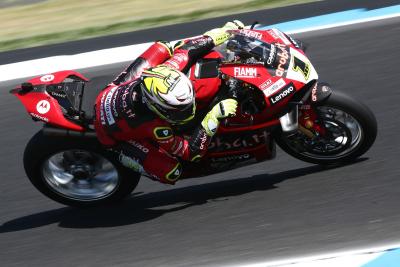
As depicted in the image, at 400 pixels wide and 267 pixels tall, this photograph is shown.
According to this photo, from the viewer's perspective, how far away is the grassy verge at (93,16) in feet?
34.7

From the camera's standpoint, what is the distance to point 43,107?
576 centimetres

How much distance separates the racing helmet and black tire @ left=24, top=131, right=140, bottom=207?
0.74 meters

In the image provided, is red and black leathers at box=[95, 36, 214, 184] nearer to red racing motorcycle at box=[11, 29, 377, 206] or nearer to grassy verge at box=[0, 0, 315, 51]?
Answer: red racing motorcycle at box=[11, 29, 377, 206]

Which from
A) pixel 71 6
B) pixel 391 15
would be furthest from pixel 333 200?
pixel 71 6

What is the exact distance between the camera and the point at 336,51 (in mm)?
8625

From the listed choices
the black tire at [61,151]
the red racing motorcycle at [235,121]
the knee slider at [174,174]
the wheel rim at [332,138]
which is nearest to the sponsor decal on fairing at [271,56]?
the red racing motorcycle at [235,121]

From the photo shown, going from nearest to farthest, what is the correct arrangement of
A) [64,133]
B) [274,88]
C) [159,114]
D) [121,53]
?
[159,114] < [274,88] < [64,133] < [121,53]

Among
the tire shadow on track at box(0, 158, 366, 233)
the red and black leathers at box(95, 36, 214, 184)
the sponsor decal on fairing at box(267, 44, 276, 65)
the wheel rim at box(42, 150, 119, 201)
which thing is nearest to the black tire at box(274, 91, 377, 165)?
the tire shadow on track at box(0, 158, 366, 233)

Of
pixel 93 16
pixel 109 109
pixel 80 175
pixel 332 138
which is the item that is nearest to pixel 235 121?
pixel 332 138

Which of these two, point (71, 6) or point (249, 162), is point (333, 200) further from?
point (71, 6)

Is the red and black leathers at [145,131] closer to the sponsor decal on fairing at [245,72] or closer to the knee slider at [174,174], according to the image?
the knee slider at [174,174]

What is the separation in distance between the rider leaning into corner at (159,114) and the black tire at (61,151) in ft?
0.62

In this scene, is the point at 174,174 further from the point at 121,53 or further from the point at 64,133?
the point at 121,53

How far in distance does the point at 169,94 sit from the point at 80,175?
4.38 feet
